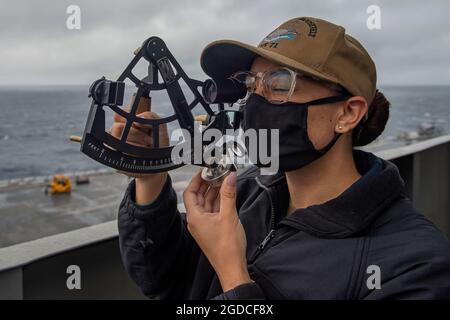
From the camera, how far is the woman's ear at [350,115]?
129cm

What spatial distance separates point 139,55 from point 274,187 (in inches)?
22.2

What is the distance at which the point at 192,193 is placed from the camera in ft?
4.02

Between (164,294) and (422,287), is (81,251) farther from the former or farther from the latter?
(422,287)

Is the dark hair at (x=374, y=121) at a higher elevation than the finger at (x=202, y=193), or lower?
higher

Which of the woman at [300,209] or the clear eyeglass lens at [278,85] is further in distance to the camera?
the clear eyeglass lens at [278,85]

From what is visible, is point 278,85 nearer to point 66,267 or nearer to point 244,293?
point 244,293

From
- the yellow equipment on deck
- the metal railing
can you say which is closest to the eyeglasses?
the metal railing

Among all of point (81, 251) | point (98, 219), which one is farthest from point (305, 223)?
point (98, 219)

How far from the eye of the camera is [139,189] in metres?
1.39

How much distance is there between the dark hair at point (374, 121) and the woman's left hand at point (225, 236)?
1.55 feet

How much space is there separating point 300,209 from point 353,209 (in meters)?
0.14

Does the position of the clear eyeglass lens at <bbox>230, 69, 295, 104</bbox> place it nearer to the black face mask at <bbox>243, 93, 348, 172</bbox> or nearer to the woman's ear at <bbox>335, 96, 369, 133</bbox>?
the black face mask at <bbox>243, 93, 348, 172</bbox>

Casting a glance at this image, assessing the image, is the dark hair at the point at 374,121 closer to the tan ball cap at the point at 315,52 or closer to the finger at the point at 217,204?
the tan ball cap at the point at 315,52

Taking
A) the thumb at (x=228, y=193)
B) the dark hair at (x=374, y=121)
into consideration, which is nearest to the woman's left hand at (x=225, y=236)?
the thumb at (x=228, y=193)
